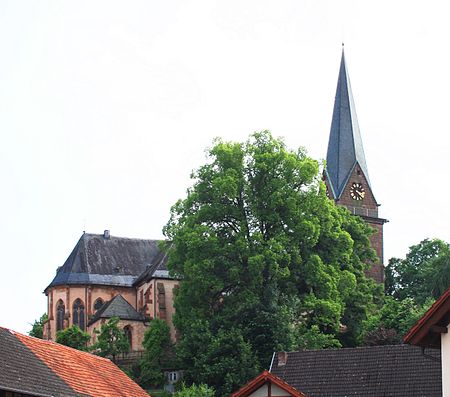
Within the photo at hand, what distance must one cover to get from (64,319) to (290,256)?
3188 centimetres

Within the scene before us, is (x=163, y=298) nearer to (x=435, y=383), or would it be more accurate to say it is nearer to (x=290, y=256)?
(x=290, y=256)

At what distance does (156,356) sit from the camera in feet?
242

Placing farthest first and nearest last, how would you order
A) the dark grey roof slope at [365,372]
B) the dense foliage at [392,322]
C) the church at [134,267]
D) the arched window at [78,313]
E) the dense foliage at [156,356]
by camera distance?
the arched window at [78,313], the church at [134,267], the dense foliage at [156,356], the dense foliage at [392,322], the dark grey roof slope at [365,372]

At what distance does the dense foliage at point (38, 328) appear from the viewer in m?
96.1

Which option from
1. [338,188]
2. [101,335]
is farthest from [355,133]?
[101,335]

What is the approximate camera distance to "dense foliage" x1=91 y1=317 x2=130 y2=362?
259ft

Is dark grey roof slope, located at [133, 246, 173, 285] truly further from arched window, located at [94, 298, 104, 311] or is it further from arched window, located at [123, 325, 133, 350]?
arched window, located at [123, 325, 133, 350]

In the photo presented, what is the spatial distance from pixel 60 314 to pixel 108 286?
13.7 ft

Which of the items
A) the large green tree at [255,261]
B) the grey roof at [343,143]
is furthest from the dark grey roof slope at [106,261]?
the large green tree at [255,261]

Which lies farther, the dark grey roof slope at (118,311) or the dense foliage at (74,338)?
the dark grey roof slope at (118,311)

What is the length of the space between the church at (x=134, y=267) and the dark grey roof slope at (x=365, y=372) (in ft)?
152

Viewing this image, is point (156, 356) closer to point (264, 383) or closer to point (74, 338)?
point (74, 338)

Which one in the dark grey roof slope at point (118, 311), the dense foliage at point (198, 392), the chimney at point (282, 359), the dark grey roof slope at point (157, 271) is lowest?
the dense foliage at point (198, 392)

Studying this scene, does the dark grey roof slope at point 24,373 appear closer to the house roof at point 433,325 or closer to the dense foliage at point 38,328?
the house roof at point 433,325
